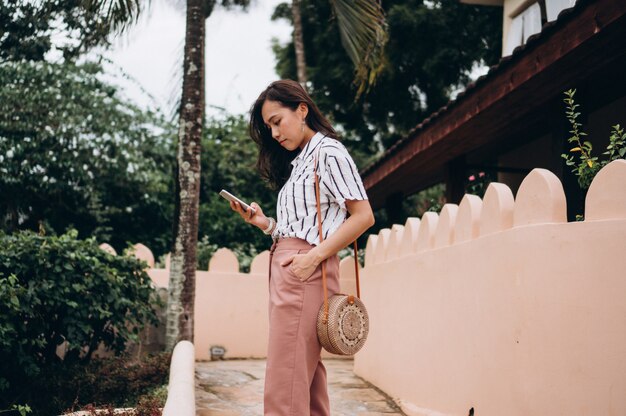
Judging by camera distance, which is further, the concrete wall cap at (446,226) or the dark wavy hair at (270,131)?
the concrete wall cap at (446,226)

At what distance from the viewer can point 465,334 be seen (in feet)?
14.9

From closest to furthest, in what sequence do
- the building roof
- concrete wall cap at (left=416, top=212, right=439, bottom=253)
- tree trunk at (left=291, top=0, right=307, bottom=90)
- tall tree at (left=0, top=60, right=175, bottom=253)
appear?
the building roof
concrete wall cap at (left=416, top=212, right=439, bottom=253)
tall tree at (left=0, top=60, right=175, bottom=253)
tree trunk at (left=291, top=0, right=307, bottom=90)

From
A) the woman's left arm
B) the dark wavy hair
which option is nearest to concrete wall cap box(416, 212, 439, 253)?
the dark wavy hair

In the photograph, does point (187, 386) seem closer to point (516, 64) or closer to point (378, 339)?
point (378, 339)

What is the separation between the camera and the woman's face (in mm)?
2975

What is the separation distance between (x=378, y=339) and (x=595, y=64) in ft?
10.6

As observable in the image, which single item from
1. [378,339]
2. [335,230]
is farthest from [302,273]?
[378,339]

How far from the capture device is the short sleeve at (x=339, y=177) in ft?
9.09

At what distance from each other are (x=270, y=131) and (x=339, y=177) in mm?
554

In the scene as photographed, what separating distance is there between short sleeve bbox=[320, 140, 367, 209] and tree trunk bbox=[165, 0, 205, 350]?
4112 millimetres

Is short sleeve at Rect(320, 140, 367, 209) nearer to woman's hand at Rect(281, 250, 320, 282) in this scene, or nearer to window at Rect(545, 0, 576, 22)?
woman's hand at Rect(281, 250, 320, 282)

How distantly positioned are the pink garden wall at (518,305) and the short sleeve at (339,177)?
4.02ft

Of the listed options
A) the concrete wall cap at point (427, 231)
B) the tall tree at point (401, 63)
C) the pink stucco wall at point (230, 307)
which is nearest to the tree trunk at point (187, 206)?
the concrete wall cap at point (427, 231)

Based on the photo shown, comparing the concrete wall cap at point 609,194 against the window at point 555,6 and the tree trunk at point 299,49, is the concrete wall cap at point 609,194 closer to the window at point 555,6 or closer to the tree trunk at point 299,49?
the window at point 555,6
